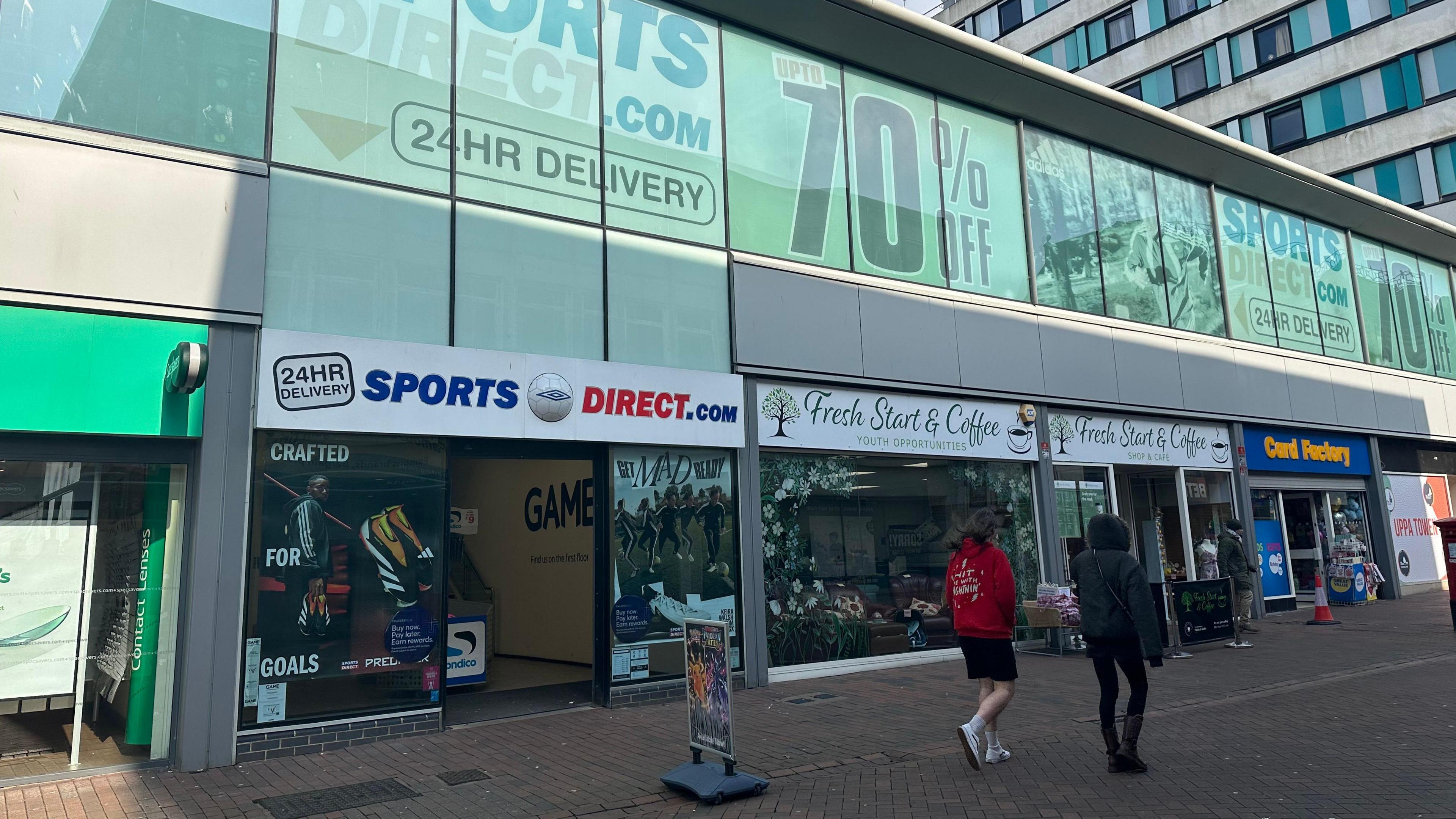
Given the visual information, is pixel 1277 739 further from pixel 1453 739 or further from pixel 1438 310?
pixel 1438 310

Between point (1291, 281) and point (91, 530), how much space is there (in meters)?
20.8

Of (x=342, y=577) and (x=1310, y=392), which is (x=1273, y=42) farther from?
(x=342, y=577)

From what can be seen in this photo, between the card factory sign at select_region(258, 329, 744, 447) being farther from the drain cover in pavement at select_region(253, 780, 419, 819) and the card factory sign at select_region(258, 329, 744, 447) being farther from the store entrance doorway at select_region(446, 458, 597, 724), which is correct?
the drain cover in pavement at select_region(253, 780, 419, 819)

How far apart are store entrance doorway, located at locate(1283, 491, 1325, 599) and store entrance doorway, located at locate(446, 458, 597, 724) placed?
14516 millimetres

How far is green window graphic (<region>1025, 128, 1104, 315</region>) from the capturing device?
14.9m

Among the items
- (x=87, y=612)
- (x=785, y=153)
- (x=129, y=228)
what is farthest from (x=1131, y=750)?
(x=129, y=228)

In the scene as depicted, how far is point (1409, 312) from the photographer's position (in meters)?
22.3

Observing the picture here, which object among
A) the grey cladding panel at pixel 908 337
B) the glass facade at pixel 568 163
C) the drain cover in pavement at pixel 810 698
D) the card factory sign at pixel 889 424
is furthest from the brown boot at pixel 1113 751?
the grey cladding panel at pixel 908 337

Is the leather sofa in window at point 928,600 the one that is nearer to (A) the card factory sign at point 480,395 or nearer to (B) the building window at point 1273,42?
(A) the card factory sign at point 480,395

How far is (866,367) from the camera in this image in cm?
1227

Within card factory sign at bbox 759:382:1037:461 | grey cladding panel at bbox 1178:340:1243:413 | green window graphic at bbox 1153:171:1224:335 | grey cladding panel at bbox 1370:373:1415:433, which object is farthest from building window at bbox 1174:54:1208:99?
card factory sign at bbox 759:382:1037:461

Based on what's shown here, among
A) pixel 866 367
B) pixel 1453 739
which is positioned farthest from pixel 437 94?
pixel 1453 739

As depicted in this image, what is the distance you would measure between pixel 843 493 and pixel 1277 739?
5660 millimetres

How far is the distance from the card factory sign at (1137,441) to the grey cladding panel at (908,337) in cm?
250
